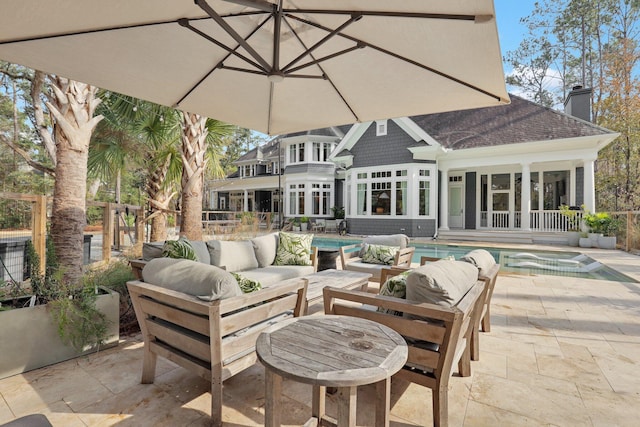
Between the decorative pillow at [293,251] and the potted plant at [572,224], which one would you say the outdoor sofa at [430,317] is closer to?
the decorative pillow at [293,251]

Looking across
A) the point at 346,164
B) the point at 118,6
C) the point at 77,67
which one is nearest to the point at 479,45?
the point at 118,6

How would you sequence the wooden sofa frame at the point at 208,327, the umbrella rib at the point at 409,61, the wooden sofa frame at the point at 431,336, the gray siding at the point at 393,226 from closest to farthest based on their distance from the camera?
the wooden sofa frame at the point at 431,336 < the wooden sofa frame at the point at 208,327 < the umbrella rib at the point at 409,61 < the gray siding at the point at 393,226

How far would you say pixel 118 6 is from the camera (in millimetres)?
2152

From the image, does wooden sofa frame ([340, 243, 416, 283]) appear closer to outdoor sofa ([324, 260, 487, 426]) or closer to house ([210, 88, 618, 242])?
outdoor sofa ([324, 260, 487, 426])

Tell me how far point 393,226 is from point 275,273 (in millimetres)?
10050

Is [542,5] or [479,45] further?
[542,5]

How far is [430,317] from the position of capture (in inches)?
73.6

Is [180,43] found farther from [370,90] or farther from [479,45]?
[479,45]

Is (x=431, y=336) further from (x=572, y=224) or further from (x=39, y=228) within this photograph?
(x=572, y=224)

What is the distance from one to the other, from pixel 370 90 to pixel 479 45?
1.20 metres

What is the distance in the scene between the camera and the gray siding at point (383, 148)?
13492 mm

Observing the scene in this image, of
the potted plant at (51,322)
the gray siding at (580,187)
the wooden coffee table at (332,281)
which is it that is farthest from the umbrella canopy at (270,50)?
the gray siding at (580,187)

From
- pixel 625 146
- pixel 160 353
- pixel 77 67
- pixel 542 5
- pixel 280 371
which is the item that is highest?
pixel 542 5

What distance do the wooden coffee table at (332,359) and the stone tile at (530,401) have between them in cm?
108
